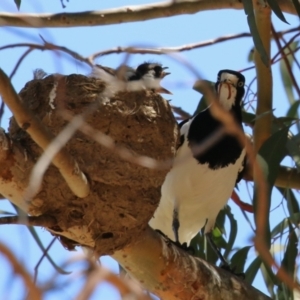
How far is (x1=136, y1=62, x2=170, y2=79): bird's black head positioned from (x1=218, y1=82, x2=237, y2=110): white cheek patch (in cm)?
24

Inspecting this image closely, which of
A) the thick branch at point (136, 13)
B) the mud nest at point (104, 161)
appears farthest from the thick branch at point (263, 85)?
the mud nest at point (104, 161)

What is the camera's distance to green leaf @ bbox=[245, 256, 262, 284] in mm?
2553

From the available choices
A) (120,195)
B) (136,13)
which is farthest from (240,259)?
(136,13)

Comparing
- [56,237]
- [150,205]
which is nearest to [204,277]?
[150,205]

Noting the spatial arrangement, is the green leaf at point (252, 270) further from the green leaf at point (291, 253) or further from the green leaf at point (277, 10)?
the green leaf at point (277, 10)

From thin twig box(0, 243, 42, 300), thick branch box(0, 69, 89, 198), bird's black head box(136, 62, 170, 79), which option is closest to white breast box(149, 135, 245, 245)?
bird's black head box(136, 62, 170, 79)

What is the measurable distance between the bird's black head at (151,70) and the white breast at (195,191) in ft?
1.02

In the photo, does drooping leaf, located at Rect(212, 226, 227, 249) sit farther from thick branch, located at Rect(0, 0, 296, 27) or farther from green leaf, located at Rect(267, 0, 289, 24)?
green leaf, located at Rect(267, 0, 289, 24)

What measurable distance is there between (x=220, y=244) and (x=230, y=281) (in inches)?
37.0

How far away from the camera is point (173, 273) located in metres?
2.01

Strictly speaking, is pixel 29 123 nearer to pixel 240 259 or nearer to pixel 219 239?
pixel 240 259

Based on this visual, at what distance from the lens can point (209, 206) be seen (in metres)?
2.85

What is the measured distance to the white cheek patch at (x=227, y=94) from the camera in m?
2.85

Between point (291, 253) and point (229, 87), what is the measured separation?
2.74 feet
